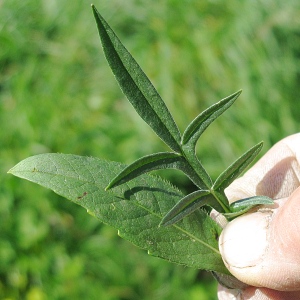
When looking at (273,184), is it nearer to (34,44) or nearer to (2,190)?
(2,190)

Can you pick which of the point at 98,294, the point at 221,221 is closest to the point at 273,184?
the point at 221,221

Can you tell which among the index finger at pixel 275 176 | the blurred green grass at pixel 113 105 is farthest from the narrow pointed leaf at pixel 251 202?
the blurred green grass at pixel 113 105

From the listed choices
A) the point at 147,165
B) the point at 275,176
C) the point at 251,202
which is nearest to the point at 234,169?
the point at 251,202

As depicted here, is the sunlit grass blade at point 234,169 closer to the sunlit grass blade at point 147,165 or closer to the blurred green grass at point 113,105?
the sunlit grass blade at point 147,165

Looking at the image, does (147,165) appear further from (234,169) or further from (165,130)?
(234,169)

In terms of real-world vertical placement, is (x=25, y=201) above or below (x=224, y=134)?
above

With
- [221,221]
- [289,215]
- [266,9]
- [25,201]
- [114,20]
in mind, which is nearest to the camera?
[289,215]
